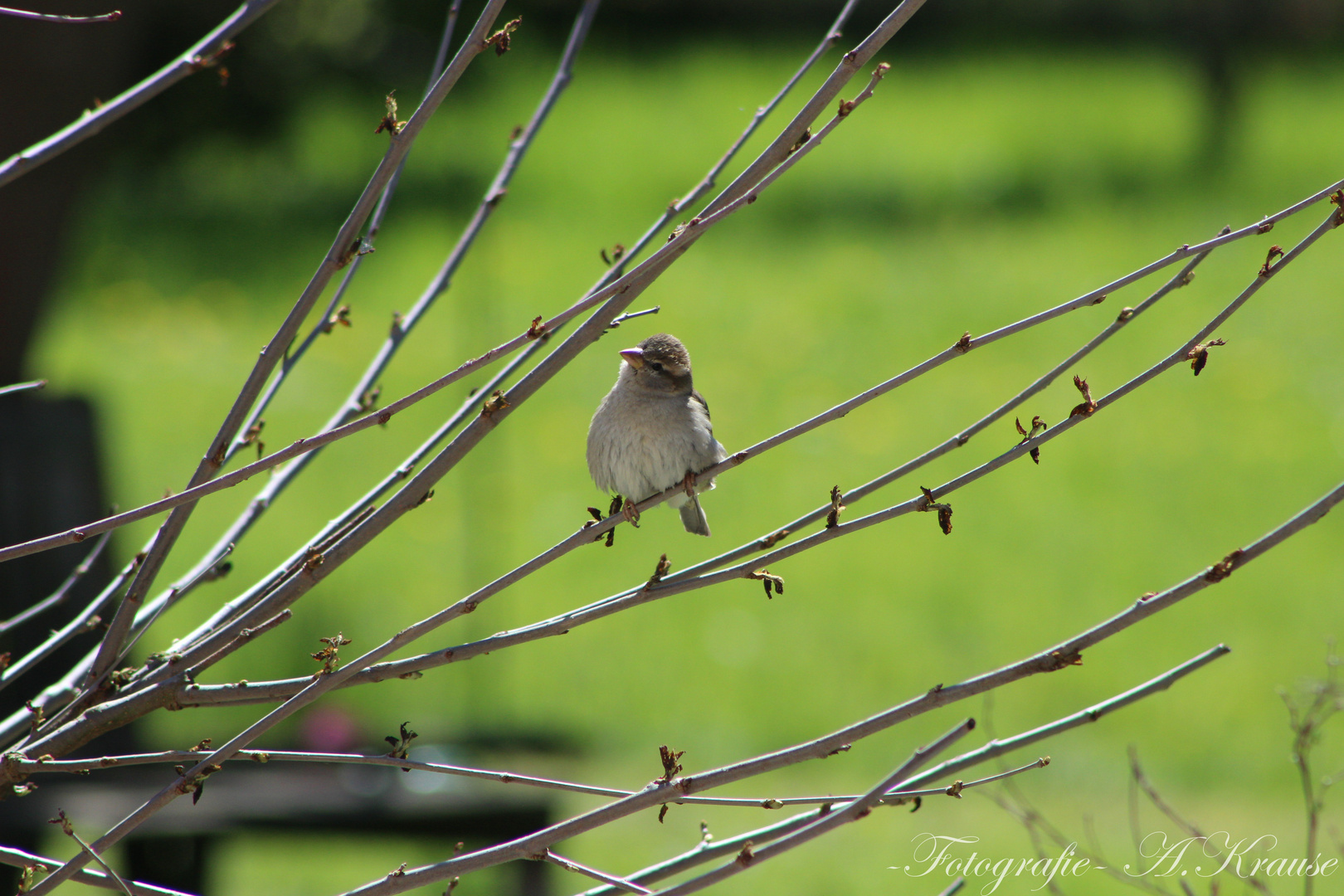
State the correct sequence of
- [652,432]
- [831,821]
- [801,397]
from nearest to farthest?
[831,821] < [652,432] < [801,397]

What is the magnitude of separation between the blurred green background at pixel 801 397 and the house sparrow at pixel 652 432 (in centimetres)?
292

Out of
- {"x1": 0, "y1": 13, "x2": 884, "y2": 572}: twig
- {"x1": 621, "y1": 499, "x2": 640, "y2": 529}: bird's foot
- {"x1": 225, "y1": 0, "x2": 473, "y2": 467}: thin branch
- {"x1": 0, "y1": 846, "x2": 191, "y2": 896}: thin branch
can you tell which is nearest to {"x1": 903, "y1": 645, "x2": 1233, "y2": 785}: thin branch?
{"x1": 621, "y1": 499, "x2": 640, "y2": 529}: bird's foot

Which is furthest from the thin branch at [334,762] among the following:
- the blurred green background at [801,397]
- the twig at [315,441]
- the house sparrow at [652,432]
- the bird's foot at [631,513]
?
the blurred green background at [801,397]

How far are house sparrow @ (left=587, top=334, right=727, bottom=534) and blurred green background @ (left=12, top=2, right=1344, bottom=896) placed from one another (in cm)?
292

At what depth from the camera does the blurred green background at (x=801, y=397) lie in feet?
26.0

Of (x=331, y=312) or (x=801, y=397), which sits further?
(x=801, y=397)

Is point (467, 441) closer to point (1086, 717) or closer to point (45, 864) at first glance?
point (45, 864)

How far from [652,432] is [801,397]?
8621 mm

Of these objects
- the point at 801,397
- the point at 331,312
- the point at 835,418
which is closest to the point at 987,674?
the point at 835,418

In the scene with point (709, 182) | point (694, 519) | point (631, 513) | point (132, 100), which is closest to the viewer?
point (132, 100)

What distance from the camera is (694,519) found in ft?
11.8

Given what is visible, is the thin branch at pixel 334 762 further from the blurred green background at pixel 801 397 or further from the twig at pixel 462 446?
the blurred green background at pixel 801 397

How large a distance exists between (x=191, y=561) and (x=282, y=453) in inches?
300

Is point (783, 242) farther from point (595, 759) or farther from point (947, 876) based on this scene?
point (947, 876)
